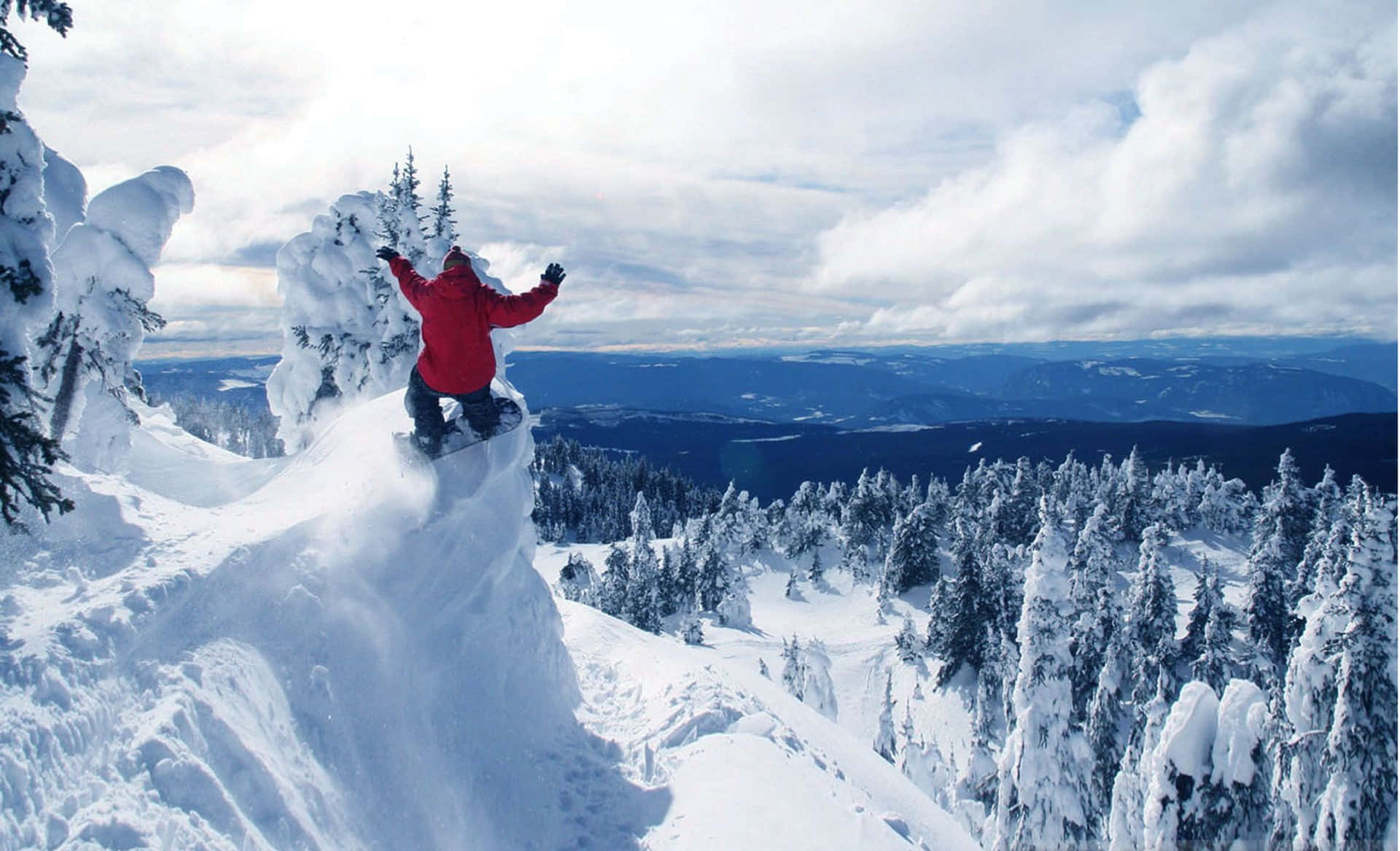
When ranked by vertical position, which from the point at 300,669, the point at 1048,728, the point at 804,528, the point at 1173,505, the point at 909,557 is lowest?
the point at 804,528

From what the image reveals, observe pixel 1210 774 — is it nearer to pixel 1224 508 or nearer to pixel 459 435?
pixel 459 435

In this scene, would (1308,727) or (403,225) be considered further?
(403,225)

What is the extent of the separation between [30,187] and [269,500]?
389cm

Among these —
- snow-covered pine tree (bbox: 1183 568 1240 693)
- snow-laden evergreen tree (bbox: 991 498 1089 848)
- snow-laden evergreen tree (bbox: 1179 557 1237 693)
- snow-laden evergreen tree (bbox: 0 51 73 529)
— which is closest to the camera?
snow-laden evergreen tree (bbox: 0 51 73 529)

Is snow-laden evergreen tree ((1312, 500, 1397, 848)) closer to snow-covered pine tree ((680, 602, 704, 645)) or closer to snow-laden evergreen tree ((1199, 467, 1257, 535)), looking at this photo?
snow-covered pine tree ((680, 602, 704, 645))

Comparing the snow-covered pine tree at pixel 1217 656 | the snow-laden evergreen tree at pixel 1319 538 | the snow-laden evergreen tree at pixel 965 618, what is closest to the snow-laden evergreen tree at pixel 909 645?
the snow-laden evergreen tree at pixel 965 618

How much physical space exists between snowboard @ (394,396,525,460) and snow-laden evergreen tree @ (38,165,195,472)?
6595 millimetres

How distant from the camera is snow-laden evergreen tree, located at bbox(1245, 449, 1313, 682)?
36719mm

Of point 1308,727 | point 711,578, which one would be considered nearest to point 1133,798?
point 1308,727

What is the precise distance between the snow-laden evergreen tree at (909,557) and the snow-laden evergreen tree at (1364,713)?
48485 mm

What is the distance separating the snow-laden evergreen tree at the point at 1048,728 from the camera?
51.7 ft

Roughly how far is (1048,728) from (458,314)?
16.4m

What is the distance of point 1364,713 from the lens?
12.3m

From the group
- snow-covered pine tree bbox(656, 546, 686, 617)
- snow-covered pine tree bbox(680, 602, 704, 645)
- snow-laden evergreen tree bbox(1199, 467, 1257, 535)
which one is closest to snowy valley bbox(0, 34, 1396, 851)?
snow-covered pine tree bbox(680, 602, 704, 645)
